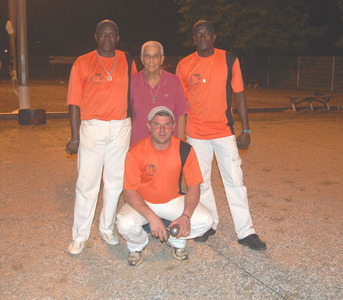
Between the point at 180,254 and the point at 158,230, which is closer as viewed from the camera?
the point at 158,230

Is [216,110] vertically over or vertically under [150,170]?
over

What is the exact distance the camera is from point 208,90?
13.5 feet

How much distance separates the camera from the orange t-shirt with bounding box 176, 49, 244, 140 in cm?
411

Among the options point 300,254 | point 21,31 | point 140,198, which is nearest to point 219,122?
point 140,198

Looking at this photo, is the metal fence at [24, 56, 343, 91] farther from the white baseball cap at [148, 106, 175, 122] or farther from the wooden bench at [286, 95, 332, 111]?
the white baseball cap at [148, 106, 175, 122]

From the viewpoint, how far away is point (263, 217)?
5043 millimetres

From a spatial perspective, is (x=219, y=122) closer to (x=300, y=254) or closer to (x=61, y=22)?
(x=300, y=254)

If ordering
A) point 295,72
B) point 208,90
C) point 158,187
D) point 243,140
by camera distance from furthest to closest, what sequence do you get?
point 295,72 < point 243,140 < point 208,90 < point 158,187

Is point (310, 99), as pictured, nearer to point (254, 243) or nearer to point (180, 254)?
point (254, 243)

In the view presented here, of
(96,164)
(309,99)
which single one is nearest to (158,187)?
(96,164)

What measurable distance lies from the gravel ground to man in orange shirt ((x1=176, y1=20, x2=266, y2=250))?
0.41 metres

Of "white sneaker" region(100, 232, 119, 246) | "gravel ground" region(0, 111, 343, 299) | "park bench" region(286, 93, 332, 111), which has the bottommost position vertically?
"gravel ground" region(0, 111, 343, 299)

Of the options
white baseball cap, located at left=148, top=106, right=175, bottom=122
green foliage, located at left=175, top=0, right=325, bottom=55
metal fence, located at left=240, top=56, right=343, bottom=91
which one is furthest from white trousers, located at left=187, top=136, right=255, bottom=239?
green foliage, located at left=175, top=0, right=325, bottom=55

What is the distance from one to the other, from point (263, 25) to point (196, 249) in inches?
1043
